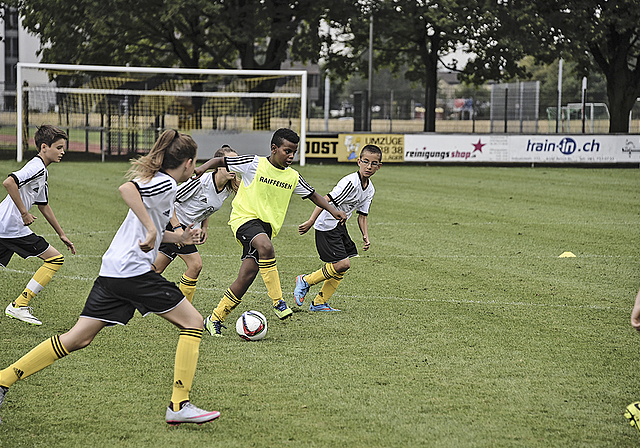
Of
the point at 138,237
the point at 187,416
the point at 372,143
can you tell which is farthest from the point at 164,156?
the point at 372,143

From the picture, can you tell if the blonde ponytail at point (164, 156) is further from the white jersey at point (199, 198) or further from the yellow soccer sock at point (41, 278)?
the yellow soccer sock at point (41, 278)

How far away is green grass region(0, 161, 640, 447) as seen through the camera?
14.3ft

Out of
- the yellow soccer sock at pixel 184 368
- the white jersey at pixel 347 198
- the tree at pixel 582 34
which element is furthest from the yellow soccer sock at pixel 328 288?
the tree at pixel 582 34

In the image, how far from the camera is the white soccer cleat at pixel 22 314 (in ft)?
21.9

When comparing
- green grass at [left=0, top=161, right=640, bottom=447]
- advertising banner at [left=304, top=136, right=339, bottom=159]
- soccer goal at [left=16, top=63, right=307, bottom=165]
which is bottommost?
green grass at [left=0, top=161, right=640, bottom=447]

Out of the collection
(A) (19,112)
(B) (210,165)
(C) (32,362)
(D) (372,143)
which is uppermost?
(A) (19,112)

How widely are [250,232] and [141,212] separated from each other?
7.36ft

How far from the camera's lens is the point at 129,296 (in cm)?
427

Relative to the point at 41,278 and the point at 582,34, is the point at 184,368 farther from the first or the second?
the point at 582,34

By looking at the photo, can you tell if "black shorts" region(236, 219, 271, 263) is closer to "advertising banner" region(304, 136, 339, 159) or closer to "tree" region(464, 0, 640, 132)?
"advertising banner" region(304, 136, 339, 159)

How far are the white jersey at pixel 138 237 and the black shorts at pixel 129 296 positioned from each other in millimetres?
46

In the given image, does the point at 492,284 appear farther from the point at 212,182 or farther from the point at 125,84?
the point at 125,84

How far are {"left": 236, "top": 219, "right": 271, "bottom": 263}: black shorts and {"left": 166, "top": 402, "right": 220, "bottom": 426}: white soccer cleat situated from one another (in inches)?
89.5

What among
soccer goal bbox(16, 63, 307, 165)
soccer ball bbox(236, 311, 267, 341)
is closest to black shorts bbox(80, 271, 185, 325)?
soccer ball bbox(236, 311, 267, 341)
